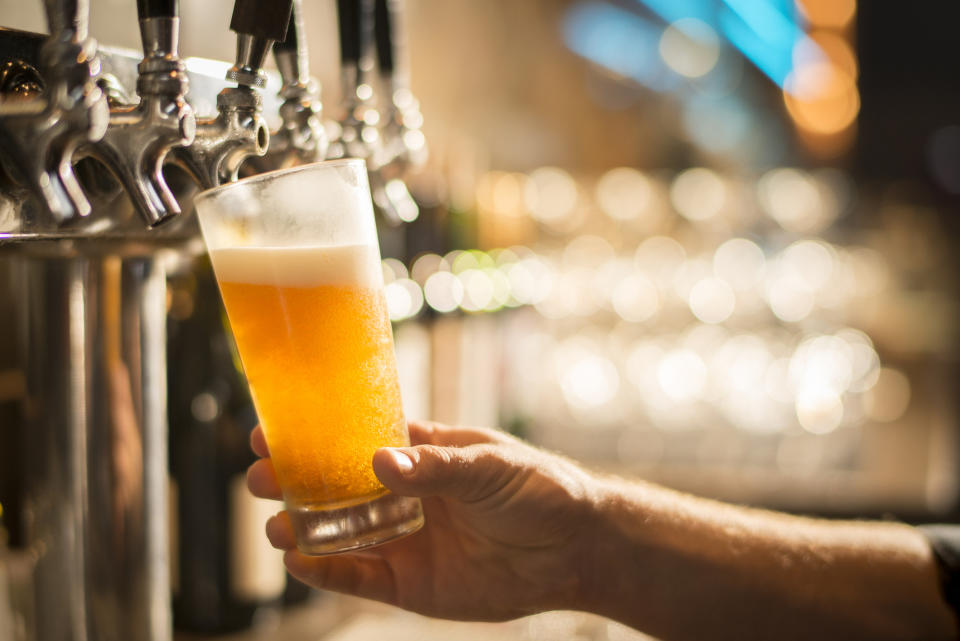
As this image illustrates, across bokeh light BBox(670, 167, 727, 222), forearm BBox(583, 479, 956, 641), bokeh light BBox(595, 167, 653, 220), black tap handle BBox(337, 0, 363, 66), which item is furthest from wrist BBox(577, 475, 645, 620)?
bokeh light BBox(670, 167, 727, 222)

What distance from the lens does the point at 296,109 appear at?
74 cm

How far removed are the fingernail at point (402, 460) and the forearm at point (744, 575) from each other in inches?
13.7

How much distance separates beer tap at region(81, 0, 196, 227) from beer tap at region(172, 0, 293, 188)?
0.05 metres

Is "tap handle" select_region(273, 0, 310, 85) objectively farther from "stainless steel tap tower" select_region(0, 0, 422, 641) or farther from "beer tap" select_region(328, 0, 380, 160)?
"beer tap" select_region(328, 0, 380, 160)

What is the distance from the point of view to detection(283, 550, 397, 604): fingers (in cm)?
88

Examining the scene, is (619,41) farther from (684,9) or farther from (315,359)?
(315,359)

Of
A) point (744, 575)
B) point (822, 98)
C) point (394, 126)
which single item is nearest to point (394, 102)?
point (394, 126)

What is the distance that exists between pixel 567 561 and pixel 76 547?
52cm

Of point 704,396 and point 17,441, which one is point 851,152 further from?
point 17,441

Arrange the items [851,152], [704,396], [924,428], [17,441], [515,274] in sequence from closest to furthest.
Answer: [17,441]
[515,274]
[704,396]
[924,428]
[851,152]

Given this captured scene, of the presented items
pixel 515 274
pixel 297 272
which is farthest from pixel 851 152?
pixel 297 272

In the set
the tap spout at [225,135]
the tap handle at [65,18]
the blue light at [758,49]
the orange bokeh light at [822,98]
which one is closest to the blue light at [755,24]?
the blue light at [758,49]

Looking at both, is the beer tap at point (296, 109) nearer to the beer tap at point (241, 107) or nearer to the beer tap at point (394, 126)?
the beer tap at point (241, 107)

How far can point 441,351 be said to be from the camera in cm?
192
